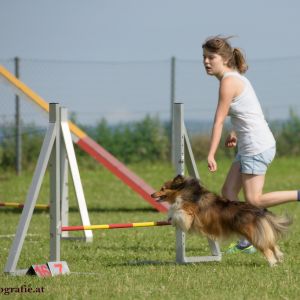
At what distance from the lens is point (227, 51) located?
242 inches

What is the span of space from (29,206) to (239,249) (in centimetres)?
187

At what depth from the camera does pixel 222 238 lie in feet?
19.4

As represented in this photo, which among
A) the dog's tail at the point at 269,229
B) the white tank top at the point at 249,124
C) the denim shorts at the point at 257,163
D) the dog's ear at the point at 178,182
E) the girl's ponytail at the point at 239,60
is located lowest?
the dog's tail at the point at 269,229

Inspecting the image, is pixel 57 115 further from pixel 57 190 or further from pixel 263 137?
pixel 263 137

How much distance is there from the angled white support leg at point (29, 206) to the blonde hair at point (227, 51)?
1263mm

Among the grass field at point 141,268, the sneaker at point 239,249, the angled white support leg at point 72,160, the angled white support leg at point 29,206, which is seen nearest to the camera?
the grass field at point 141,268

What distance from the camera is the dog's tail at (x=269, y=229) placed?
5.78 meters

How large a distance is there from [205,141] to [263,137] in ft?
35.2

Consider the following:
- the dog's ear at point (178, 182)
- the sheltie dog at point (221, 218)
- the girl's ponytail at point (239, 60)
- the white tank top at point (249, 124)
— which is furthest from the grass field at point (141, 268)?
the girl's ponytail at point (239, 60)

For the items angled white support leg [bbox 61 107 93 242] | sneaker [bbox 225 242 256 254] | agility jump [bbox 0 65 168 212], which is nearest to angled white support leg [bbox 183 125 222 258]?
sneaker [bbox 225 242 256 254]

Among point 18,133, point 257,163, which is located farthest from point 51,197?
point 18,133

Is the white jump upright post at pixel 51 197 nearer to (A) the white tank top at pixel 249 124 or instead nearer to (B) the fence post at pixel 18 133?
(A) the white tank top at pixel 249 124

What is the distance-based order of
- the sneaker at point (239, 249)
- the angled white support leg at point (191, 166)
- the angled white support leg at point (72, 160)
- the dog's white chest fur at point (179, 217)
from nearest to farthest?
the dog's white chest fur at point (179, 217), the angled white support leg at point (191, 166), the sneaker at point (239, 249), the angled white support leg at point (72, 160)

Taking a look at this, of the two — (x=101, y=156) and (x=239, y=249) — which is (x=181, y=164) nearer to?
(x=239, y=249)
